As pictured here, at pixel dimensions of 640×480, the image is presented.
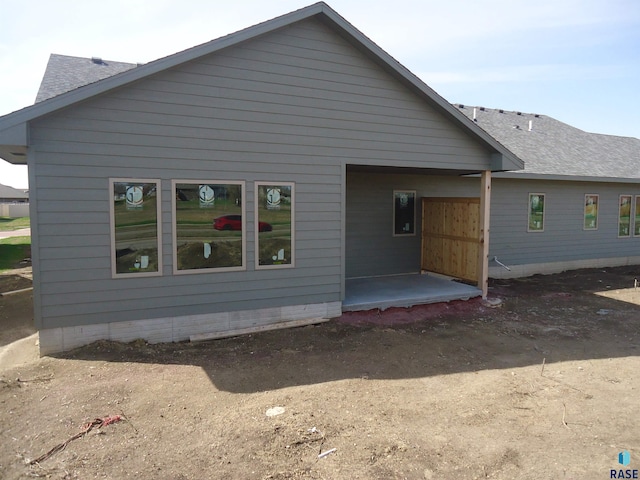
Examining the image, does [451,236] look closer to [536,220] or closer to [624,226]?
[536,220]

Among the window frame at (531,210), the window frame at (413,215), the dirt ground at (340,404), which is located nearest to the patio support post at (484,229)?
the dirt ground at (340,404)

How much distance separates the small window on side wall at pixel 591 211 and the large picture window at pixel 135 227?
43.9 feet

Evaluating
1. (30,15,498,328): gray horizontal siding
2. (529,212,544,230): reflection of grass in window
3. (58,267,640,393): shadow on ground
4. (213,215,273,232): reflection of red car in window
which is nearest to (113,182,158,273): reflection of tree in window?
(30,15,498,328): gray horizontal siding

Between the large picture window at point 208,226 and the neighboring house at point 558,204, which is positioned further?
the neighboring house at point 558,204

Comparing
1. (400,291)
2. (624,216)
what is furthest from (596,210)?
(400,291)

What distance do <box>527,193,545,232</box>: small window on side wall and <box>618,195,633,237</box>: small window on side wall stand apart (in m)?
3.93

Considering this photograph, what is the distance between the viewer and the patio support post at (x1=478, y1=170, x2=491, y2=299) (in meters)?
8.69

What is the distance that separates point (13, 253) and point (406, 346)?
17344mm

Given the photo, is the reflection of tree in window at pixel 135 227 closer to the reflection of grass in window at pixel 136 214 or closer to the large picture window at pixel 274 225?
the reflection of grass in window at pixel 136 214

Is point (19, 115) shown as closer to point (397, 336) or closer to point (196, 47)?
point (196, 47)

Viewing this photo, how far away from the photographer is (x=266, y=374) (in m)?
5.16

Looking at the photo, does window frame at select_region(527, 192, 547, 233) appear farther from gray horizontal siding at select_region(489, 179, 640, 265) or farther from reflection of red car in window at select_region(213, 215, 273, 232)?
reflection of red car in window at select_region(213, 215, 273, 232)

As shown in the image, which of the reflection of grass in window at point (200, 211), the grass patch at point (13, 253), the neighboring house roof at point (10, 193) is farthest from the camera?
the neighboring house roof at point (10, 193)

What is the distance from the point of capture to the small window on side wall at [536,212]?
1219 cm
